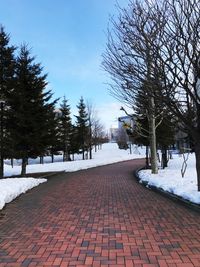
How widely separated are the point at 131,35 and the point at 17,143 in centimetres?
1373

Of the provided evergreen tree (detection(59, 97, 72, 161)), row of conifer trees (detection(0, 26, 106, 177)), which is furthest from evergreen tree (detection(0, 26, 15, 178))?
evergreen tree (detection(59, 97, 72, 161))

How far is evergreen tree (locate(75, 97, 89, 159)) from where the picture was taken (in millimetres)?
52844

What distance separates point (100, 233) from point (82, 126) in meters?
46.6

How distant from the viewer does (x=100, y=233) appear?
6.79 metres

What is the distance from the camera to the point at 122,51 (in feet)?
37.0

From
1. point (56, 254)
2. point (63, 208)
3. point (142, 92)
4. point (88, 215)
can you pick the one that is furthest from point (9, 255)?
point (142, 92)

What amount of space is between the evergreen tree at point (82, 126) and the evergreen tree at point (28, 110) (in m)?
28.8

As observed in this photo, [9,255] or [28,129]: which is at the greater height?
[28,129]

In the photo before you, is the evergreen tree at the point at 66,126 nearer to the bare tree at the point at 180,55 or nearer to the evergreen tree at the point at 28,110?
the evergreen tree at the point at 28,110

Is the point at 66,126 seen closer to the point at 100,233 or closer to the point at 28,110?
the point at 28,110

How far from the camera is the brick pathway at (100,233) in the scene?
17.3 ft

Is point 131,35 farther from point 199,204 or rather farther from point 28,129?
point 28,129

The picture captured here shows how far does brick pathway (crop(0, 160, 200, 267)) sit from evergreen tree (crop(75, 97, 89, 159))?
41683 mm

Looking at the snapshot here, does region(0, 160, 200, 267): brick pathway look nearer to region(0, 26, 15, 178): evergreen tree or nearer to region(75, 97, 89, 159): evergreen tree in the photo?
region(0, 26, 15, 178): evergreen tree
